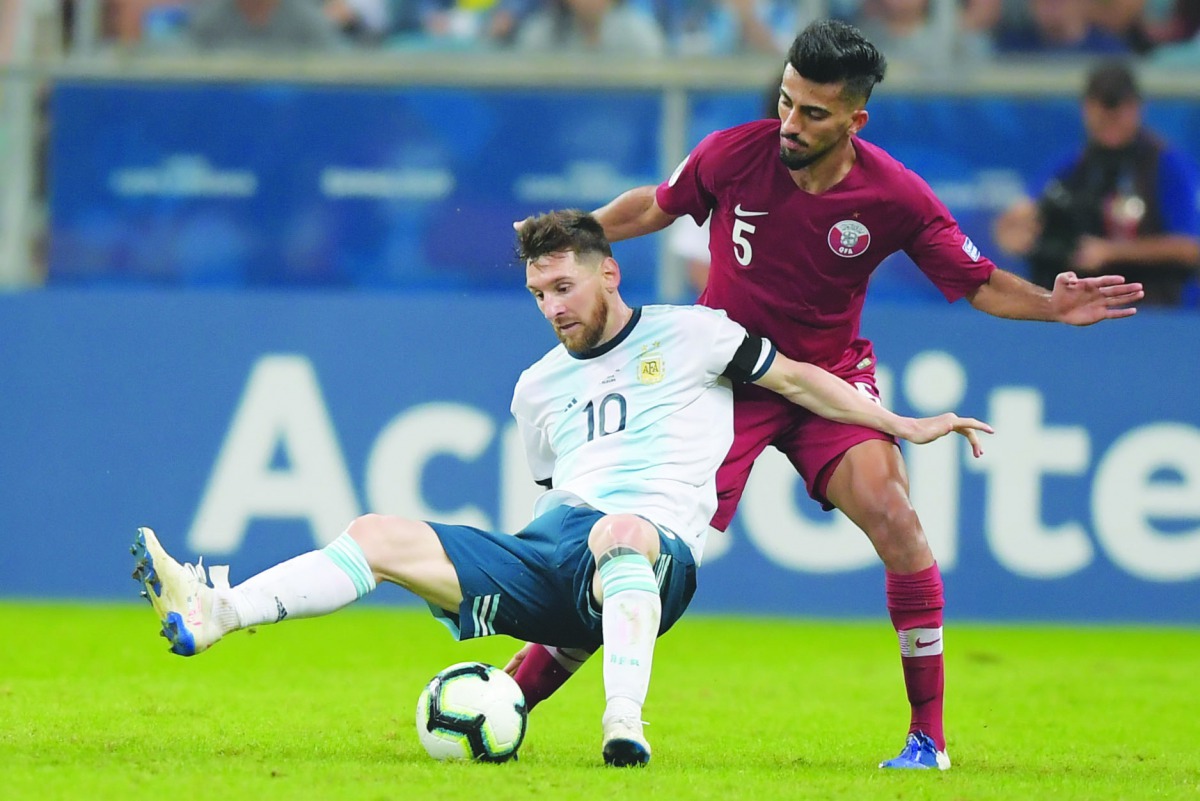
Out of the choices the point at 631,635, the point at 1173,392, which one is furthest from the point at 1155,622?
the point at 631,635

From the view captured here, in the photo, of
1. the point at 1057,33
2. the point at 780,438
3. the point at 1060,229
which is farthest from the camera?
the point at 1057,33

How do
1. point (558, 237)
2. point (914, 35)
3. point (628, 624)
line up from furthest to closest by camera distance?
point (914, 35) → point (558, 237) → point (628, 624)

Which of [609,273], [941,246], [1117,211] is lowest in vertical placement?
[609,273]

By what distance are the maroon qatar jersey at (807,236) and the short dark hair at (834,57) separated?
0.88 feet

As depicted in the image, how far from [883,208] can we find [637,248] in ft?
14.8

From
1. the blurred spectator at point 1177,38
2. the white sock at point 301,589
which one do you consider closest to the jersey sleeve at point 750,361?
the white sock at point 301,589

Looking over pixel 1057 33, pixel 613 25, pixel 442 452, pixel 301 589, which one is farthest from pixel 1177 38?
pixel 301 589

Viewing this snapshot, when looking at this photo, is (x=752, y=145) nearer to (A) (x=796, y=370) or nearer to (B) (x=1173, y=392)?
(A) (x=796, y=370)

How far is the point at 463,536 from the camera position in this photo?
17.0 feet

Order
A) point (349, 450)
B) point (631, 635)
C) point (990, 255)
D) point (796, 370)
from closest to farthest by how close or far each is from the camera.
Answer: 1. point (631, 635)
2. point (796, 370)
3. point (349, 450)
4. point (990, 255)

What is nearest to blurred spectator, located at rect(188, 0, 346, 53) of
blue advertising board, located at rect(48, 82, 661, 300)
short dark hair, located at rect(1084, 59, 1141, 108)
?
blue advertising board, located at rect(48, 82, 661, 300)

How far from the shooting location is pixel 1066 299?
5703mm

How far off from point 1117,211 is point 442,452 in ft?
12.5

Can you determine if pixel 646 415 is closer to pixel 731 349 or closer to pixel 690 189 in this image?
pixel 731 349
